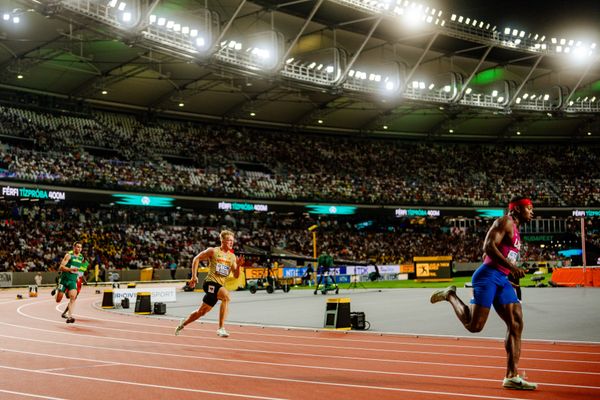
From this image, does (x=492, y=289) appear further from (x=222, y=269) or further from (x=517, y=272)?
(x=222, y=269)

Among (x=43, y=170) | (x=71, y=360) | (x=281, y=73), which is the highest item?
(x=281, y=73)

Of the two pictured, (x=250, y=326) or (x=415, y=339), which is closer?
(x=415, y=339)

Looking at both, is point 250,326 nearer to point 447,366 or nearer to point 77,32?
point 447,366

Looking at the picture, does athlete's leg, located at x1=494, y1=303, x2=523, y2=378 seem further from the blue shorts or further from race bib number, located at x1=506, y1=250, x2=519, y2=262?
race bib number, located at x1=506, y1=250, x2=519, y2=262

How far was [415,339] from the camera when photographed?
523 inches

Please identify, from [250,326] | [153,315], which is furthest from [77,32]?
[250,326]

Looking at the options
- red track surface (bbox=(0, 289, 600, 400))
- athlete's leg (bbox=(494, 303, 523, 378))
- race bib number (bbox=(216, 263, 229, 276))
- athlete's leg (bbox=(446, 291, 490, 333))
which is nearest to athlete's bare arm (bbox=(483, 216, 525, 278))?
athlete's leg (bbox=(494, 303, 523, 378))

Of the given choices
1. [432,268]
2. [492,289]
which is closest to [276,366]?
[492,289]

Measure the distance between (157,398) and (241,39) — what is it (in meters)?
41.6

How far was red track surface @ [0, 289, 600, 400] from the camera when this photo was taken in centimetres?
779

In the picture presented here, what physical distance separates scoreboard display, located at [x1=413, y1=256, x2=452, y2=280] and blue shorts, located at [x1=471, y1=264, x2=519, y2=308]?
122 feet

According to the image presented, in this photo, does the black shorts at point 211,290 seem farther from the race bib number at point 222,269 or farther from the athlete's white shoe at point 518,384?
the athlete's white shoe at point 518,384

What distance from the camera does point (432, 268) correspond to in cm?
4509

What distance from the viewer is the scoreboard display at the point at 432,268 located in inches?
1764
